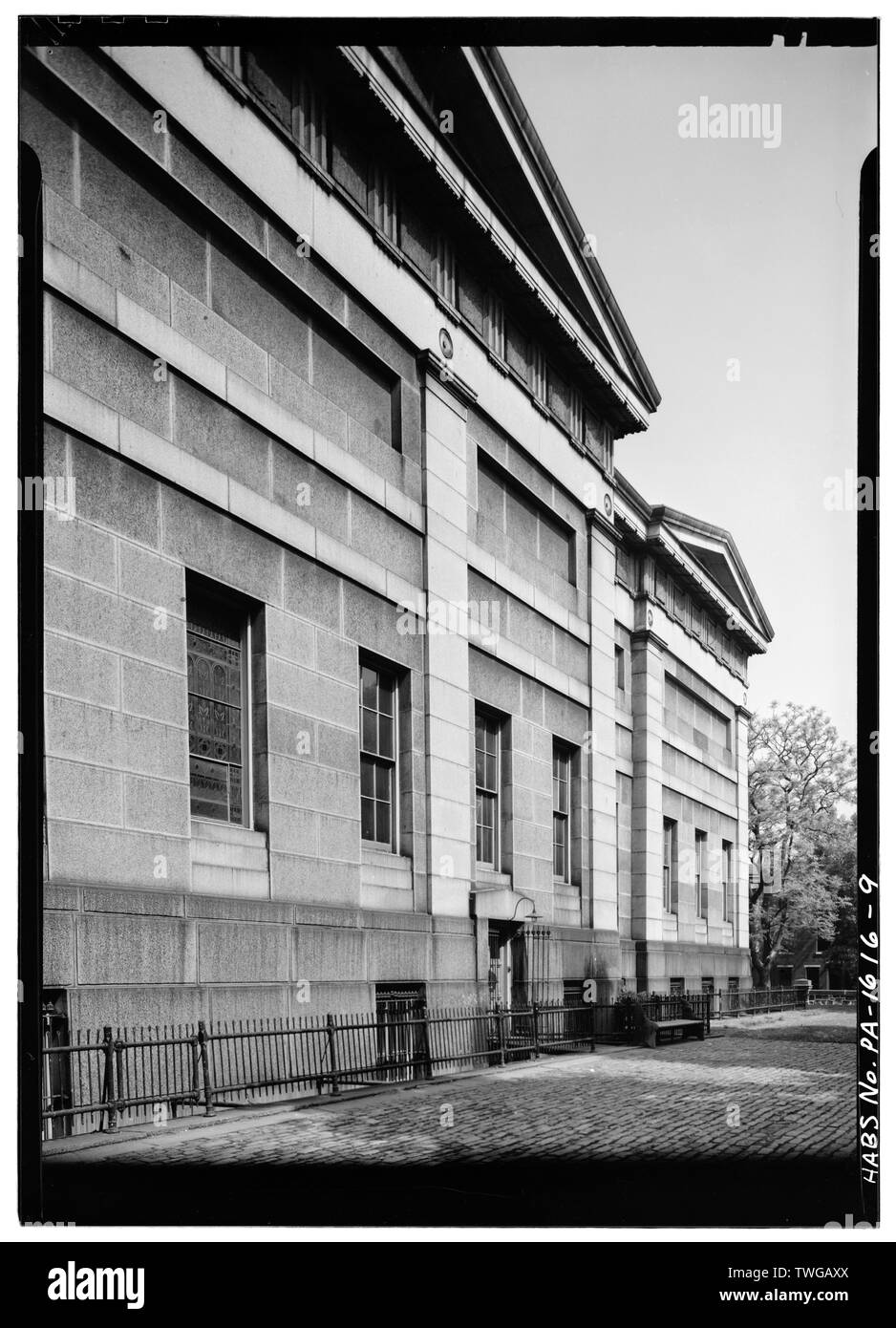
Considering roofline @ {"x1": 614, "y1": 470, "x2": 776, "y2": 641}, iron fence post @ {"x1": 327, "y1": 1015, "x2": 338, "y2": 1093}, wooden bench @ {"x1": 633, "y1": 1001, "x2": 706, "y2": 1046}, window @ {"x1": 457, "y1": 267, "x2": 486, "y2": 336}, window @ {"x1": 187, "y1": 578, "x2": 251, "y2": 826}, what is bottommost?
wooden bench @ {"x1": 633, "y1": 1001, "x2": 706, "y2": 1046}

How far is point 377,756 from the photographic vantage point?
15008 mm

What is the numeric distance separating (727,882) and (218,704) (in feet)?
33.0

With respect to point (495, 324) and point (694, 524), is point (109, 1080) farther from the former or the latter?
point (495, 324)

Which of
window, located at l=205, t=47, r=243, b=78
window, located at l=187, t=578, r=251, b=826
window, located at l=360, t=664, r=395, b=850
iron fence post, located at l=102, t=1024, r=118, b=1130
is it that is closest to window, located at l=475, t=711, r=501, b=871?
window, located at l=360, t=664, r=395, b=850

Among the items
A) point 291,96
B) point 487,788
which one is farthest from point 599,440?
point 291,96

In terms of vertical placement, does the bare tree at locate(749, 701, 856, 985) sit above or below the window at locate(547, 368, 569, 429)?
below

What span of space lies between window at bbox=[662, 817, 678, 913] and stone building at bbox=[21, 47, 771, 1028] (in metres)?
0.05

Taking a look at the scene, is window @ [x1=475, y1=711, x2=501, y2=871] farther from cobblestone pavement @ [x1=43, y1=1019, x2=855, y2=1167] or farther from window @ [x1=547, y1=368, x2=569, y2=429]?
window @ [x1=547, y1=368, x2=569, y2=429]

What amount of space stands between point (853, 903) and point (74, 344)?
24.3ft

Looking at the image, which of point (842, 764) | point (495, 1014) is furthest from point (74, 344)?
point (495, 1014)

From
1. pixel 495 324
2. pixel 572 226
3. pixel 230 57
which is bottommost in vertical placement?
pixel 495 324

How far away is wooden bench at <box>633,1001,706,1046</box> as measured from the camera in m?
20.1

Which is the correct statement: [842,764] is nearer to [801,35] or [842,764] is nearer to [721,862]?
[801,35]

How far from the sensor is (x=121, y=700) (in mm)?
10766
